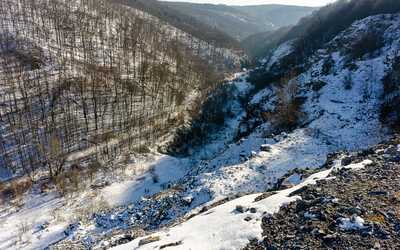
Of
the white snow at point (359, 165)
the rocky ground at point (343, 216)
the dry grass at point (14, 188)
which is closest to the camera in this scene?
the rocky ground at point (343, 216)

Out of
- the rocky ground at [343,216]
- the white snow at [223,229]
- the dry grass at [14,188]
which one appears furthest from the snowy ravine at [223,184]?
the dry grass at [14,188]

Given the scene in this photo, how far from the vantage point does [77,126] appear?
4341 cm

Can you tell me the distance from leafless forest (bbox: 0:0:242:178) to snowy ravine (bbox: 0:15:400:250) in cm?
778

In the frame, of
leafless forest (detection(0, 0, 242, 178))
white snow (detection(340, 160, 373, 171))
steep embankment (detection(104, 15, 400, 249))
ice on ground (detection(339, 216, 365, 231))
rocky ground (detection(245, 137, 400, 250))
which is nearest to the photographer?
rocky ground (detection(245, 137, 400, 250))

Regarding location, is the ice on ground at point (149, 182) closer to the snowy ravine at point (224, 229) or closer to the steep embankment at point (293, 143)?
the steep embankment at point (293, 143)

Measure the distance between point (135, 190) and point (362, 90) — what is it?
19982mm

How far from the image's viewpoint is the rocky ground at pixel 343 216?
7773 millimetres

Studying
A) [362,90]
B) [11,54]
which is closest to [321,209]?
[362,90]

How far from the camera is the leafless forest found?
3919 centimetres

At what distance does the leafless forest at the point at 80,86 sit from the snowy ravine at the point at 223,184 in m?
7.78

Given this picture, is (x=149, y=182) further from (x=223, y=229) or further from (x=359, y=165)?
(x=223, y=229)

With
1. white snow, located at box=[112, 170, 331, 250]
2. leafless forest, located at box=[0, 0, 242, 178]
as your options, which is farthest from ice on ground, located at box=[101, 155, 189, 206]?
white snow, located at box=[112, 170, 331, 250]

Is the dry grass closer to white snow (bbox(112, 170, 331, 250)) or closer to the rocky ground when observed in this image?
white snow (bbox(112, 170, 331, 250))

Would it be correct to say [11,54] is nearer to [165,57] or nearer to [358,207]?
[165,57]
